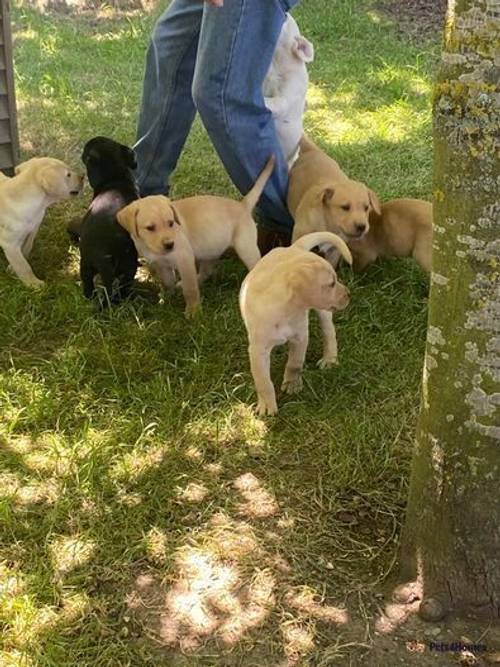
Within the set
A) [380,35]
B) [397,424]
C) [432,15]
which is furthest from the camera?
[432,15]

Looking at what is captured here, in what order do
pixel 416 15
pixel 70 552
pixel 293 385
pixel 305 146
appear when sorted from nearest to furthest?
1. pixel 70 552
2. pixel 293 385
3. pixel 305 146
4. pixel 416 15

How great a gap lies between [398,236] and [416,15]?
6259 mm

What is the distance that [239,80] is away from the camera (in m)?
4.38

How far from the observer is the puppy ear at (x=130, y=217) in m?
4.18

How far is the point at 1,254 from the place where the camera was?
5031 mm

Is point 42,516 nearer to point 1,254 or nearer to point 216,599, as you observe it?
point 216,599

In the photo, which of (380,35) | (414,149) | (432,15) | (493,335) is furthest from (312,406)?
(432,15)

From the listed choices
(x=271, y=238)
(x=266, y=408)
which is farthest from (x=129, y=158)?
(x=266, y=408)

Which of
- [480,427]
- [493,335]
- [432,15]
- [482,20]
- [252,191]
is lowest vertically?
[432,15]

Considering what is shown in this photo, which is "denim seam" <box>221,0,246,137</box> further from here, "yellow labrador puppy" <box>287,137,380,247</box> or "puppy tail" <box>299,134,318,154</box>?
"puppy tail" <box>299,134,318,154</box>

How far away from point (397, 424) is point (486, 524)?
3.30 ft

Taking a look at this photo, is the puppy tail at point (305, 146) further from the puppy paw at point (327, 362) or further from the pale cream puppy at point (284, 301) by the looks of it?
the puppy paw at point (327, 362)

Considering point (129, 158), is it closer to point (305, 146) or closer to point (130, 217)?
point (130, 217)

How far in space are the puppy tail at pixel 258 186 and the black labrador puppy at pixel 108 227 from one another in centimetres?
59
